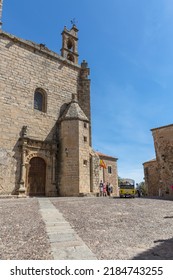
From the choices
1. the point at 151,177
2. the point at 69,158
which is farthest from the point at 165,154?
the point at 151,177

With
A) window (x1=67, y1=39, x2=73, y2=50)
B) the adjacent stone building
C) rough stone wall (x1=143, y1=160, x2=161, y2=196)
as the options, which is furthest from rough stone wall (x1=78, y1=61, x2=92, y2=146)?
rough stone wall (x1=143, y1=160, x2=161, y2=196)

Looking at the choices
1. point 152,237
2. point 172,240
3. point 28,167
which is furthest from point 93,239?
point 28,167

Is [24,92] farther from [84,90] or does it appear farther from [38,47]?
[84,90]

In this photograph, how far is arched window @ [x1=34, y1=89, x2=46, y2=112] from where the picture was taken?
15234mm

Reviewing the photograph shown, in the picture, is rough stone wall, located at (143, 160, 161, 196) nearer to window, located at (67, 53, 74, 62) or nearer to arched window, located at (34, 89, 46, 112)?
arched window, located at (34, 89, 46, 112)

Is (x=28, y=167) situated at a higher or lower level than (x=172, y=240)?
higher

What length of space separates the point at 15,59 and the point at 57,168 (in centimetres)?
870

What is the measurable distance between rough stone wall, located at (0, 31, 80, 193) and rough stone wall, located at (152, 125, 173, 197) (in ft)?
27.1

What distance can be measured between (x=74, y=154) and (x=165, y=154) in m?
7.25

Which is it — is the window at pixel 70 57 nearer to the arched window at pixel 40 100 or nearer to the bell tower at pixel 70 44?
the bell tower at pixel 70 44
